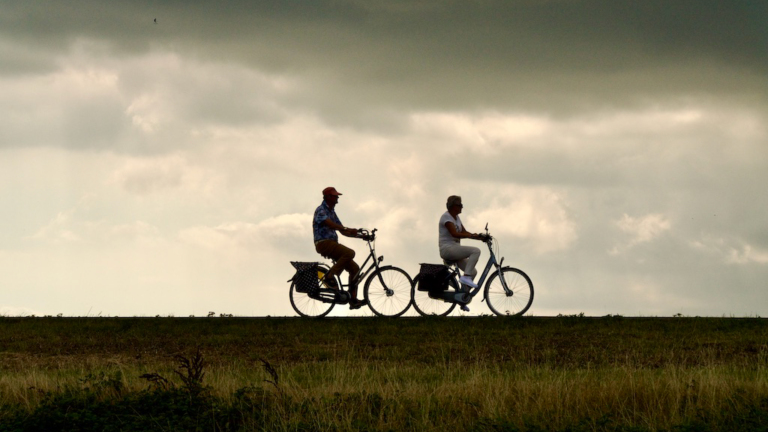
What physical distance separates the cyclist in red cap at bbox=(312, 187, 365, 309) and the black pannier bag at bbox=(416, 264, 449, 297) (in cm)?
139

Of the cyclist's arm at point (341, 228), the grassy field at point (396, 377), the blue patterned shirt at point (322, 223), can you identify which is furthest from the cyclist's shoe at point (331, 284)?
the grassy field at point (396, 377)

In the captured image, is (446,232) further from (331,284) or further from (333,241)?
(331,284)

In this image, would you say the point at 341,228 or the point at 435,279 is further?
the point at 435,279

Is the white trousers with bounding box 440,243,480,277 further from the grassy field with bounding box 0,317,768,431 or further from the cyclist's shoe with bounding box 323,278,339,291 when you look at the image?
the cyclist's shoe with bounding box 323,278,339,291

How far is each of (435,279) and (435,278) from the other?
25 millimetres

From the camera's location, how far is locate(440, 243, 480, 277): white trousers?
1822 cm

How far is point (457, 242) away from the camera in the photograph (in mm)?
18312

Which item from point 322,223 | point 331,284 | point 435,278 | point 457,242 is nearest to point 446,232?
point 457,242

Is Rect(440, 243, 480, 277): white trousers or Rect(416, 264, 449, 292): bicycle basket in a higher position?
Rect(440, 243, 480, 277): white trousers

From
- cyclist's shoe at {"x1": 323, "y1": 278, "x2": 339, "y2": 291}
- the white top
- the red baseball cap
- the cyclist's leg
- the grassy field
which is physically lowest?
the grassy field

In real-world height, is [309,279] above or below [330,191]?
below

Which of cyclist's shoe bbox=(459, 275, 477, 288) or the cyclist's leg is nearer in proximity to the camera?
cyclist's shoe bbox=(459, 275, 477, 288)

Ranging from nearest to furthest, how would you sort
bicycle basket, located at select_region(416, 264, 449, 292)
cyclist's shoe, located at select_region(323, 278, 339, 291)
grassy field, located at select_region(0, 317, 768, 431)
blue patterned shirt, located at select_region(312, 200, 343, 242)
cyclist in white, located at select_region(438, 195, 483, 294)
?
grassy field, located at select_region(0, 317, 768, 431), cyclist in white, located at select_region(438, 195, 483, 294), blue patterned shirt, located at select_region(312, 200, 343, 242), bicycle basket, located at select_region(416, 264, 449, 292), cyclist's shoe, located at select_region(323, 278, 339, 291)

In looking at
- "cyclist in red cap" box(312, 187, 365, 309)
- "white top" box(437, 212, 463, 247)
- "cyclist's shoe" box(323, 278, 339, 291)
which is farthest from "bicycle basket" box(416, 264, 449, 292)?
"cyclist's shoe" box(323, 278, 339, 291)
